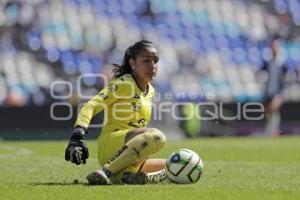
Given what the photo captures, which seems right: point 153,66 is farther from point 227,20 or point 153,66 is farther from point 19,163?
point 227,20

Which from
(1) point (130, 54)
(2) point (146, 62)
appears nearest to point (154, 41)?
(1) point (130, 54)

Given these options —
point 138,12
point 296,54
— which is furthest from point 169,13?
point 296,54

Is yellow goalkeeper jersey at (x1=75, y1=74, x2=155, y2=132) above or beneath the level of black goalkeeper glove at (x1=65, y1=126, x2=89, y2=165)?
above

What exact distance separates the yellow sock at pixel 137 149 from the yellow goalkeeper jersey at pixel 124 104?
0.56 meters

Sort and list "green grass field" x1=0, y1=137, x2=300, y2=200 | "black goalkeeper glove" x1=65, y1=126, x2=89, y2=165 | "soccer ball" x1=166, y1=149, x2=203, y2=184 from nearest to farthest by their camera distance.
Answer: "green grass field" x1=0, y1=137, x2=300, y2=200 → "black goalkeeper glove" x1=65, y1=126, x2=89, y2=165 → "soccer ball" x1=166, y1=149, x2=203, y2=184

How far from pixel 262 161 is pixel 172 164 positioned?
4.46 m

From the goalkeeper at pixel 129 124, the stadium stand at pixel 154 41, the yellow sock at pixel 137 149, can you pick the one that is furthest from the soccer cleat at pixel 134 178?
the stadium stand at pixel 154 41

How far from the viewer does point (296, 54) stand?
2355 centimetres

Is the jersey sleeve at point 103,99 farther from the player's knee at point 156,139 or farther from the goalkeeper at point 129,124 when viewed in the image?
the player's knee at point 156,139

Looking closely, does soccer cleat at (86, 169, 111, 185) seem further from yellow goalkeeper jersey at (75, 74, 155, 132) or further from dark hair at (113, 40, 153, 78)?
dark hair at (113, 40, 153, 78)

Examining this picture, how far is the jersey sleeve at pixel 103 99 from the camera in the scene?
23.1 ft

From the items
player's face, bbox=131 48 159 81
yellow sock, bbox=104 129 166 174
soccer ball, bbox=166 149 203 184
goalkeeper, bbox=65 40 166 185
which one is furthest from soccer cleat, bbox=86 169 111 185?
player's face, bbox=131 48 159 81

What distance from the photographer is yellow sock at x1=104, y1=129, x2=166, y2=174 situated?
694 centimetres

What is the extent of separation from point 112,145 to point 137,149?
512mm
